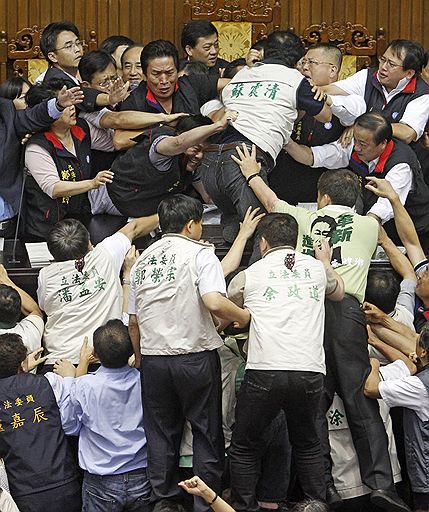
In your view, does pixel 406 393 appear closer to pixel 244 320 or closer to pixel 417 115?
pixel 244 320

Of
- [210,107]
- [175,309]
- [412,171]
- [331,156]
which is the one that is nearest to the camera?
[175,309]

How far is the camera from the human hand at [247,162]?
5.71m

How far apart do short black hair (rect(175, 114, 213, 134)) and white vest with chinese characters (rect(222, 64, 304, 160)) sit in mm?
146

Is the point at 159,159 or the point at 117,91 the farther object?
the point at 117,91

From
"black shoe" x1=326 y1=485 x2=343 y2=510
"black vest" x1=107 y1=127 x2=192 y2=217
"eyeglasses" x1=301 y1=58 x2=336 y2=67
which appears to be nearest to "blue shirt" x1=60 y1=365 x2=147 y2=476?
"black shoe" x1=326 y1=485 x2=343 y2=510

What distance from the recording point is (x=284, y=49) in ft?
20.9

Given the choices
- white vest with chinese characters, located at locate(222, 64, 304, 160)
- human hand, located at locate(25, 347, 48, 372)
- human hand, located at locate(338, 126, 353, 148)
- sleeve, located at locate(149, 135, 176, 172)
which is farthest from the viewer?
→ human hand, located at locate(338, 126, 353, 148)

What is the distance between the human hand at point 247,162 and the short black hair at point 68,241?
0.83 m

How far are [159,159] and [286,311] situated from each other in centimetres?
142

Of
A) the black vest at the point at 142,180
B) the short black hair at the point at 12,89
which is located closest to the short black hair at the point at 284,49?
the black vest at the point at 142,180

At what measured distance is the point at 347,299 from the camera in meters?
5.24

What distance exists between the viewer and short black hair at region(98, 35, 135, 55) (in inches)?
291

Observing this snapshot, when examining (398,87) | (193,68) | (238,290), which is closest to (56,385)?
(238,290)

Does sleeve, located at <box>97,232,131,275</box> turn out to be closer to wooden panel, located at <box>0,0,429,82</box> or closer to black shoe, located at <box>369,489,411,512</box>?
black shoe, located at <box>369,489,411,512</box>
